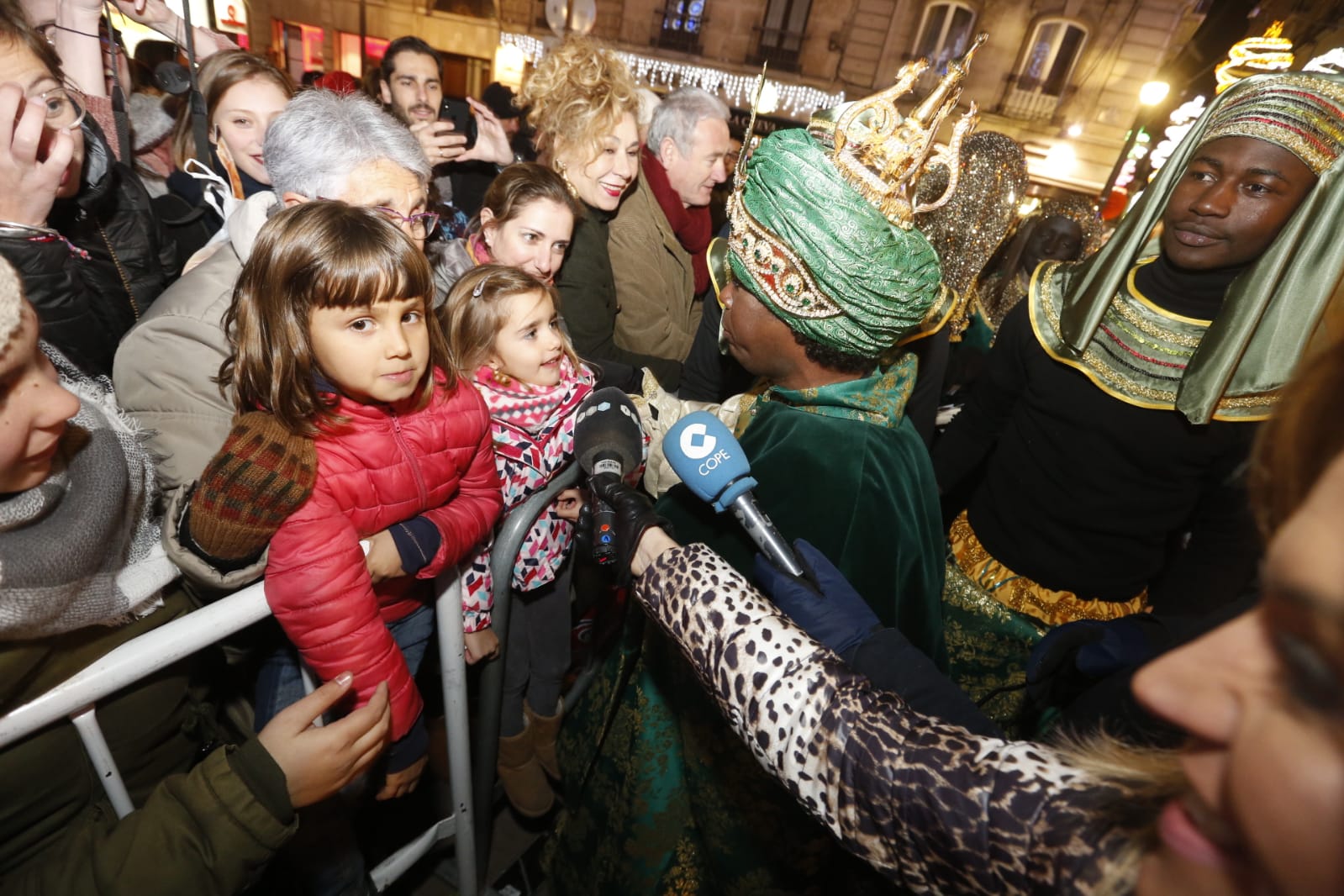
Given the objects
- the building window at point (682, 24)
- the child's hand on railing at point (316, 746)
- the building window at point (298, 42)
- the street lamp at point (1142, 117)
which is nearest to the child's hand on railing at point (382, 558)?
the child's hand on railing at point (316, 746)

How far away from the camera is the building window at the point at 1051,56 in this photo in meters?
15.8

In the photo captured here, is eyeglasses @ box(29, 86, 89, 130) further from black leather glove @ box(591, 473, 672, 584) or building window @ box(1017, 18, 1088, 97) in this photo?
building window @ box(1017, 18, 1088, 97)

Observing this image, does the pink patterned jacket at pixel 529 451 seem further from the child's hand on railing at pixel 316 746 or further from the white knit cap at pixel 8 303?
the white knit cap at pixel 8 303

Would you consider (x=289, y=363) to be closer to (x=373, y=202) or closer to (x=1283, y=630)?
(x=373, y=202)

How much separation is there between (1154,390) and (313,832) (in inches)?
127

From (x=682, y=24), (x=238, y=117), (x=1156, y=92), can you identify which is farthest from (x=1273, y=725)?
(x=682, y=24)

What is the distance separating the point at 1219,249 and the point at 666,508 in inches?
80.6

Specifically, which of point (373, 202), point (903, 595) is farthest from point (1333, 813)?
point (373, 202)

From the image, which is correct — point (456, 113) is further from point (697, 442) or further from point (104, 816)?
point (104, 816)

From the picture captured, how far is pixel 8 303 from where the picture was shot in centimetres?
91

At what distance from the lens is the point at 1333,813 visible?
46 centimetres

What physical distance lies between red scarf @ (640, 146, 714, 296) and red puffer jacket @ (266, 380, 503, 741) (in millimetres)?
1985

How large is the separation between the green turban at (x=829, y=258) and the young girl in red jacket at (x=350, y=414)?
104 cm

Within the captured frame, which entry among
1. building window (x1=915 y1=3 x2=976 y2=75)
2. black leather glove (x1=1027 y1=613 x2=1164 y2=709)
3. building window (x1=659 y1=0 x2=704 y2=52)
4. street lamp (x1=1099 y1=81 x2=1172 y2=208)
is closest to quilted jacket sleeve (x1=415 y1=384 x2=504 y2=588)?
black leather glove (x1=1027 y1=613 x2=1164 y2=709)
